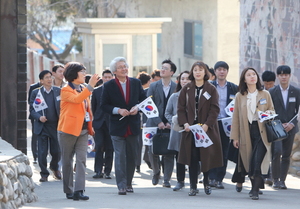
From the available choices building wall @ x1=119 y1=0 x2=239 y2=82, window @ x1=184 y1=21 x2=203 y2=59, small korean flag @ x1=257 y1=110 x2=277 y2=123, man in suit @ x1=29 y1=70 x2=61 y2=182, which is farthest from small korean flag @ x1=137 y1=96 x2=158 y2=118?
window @ x1=184 y1=21 x2=203 y2=59

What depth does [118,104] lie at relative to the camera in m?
8.70

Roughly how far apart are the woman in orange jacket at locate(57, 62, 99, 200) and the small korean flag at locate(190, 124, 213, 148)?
1.33 meters

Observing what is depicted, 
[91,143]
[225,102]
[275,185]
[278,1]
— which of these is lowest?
[275,185]

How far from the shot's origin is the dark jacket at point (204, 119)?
837cm

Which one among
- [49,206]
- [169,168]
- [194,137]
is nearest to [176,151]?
[169,168]

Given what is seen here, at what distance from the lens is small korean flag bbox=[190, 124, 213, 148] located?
8242 mm

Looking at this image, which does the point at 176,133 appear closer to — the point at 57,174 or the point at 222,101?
the point at 222,101

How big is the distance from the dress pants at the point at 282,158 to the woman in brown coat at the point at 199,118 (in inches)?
67.0

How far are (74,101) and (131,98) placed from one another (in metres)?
1.17

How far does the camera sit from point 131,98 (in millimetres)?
8719

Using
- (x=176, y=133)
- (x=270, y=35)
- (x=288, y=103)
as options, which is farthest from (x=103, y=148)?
(x=270, y=35)

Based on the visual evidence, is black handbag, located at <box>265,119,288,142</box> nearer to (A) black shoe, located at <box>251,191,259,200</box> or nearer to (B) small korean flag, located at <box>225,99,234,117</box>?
(A) black shoe, located at <box>251,191,259,200</box>

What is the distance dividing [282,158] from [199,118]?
2.39m

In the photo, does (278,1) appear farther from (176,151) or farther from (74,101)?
(74,101)
